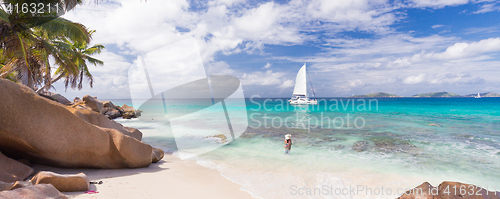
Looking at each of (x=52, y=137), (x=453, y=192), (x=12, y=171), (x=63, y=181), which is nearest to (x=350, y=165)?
(x=453, y=192)

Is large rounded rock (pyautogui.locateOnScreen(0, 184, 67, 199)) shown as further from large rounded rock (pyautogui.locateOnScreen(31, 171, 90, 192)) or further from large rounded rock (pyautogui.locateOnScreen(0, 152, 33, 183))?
large rounded rock (pyautogui.locateOnScreen(0, 152, 33, 183))

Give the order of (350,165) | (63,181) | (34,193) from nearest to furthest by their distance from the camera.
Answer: (34,193) → (63,181) → (350,165)

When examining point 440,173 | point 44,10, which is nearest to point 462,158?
point 440,173

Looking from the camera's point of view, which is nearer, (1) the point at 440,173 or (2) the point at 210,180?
(2) the point at 210,180

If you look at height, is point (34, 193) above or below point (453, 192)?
above

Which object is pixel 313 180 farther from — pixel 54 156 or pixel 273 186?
pixel 54 156

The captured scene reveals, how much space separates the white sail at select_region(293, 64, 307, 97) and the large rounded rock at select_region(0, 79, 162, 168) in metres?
51.3

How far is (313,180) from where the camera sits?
6.84m

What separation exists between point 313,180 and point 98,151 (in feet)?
20.8

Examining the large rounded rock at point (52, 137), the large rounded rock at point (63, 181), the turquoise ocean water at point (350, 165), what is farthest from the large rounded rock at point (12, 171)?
the turquoise ocean water at point (350, 165)

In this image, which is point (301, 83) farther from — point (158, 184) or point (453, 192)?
point (453, 192)

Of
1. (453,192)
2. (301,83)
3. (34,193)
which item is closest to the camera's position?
(34,193)

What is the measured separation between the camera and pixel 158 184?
5.35 meters

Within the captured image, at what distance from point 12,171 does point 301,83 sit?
5618 centimetres
